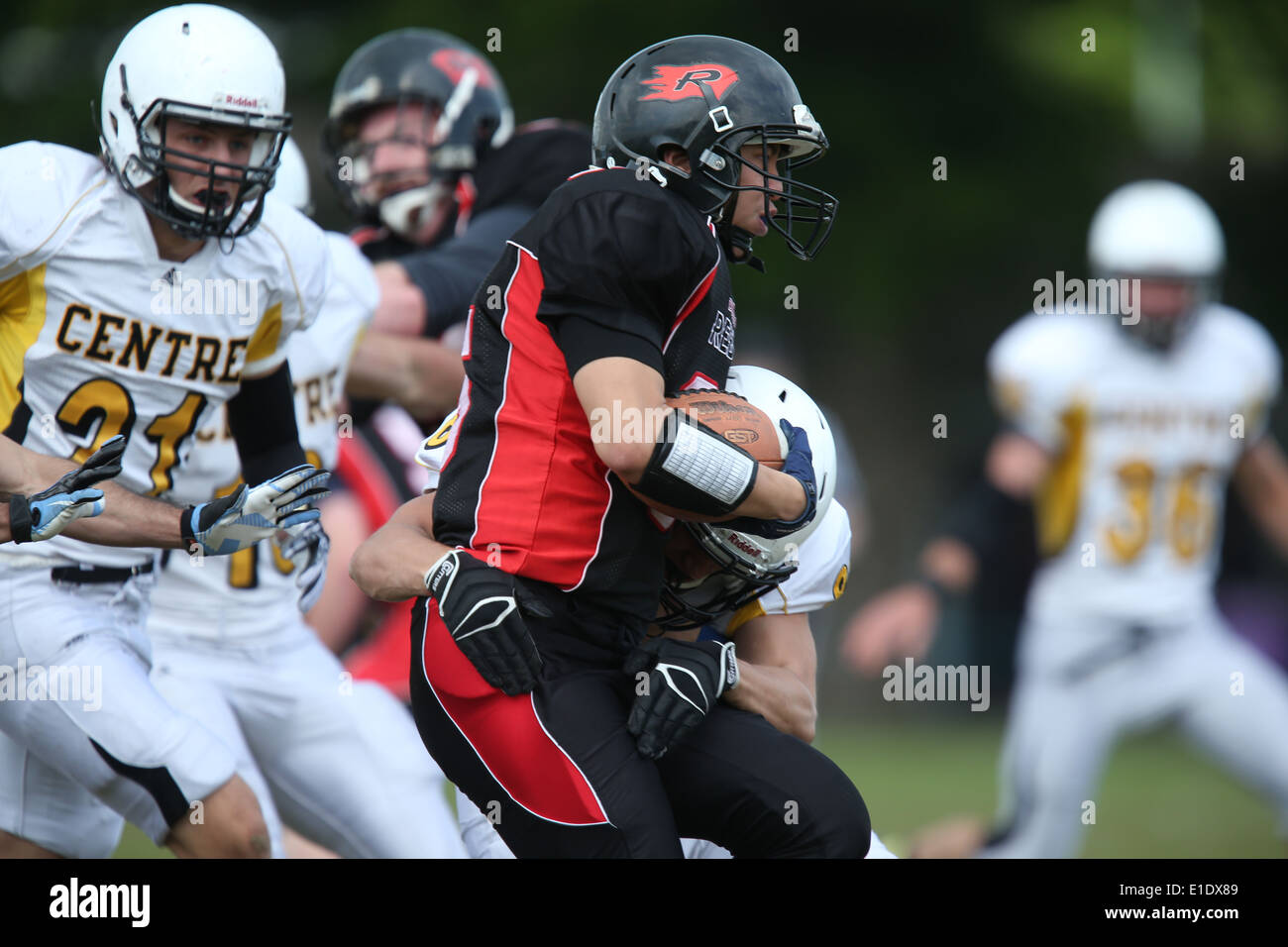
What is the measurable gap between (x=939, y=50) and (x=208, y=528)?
10.1 meters

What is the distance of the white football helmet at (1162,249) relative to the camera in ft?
22.3

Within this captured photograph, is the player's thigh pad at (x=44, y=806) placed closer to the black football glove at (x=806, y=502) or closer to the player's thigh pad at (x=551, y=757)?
the player's thigh pad at (x=551, y=757)

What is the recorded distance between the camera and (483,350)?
3.25m

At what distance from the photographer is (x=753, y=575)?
3.37m

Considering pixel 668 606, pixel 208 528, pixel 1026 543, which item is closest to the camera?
pixel 668 606

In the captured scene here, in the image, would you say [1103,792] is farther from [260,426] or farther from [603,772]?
[603,772]

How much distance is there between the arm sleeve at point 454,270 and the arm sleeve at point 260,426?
995 millimetres

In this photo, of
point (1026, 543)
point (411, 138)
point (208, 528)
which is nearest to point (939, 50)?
point (1026, 543)

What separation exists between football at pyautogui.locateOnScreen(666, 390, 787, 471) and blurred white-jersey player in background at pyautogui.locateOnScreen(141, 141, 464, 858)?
1656mm

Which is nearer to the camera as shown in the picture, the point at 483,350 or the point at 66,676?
the point at 483,350

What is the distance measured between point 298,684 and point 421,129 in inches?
78.9

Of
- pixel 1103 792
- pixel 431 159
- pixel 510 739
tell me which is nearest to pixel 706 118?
pixel 510 739

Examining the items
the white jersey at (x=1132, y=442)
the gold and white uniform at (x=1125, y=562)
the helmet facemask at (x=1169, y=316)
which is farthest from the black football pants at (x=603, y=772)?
the helmet facemask at (x=1169, y=316)
